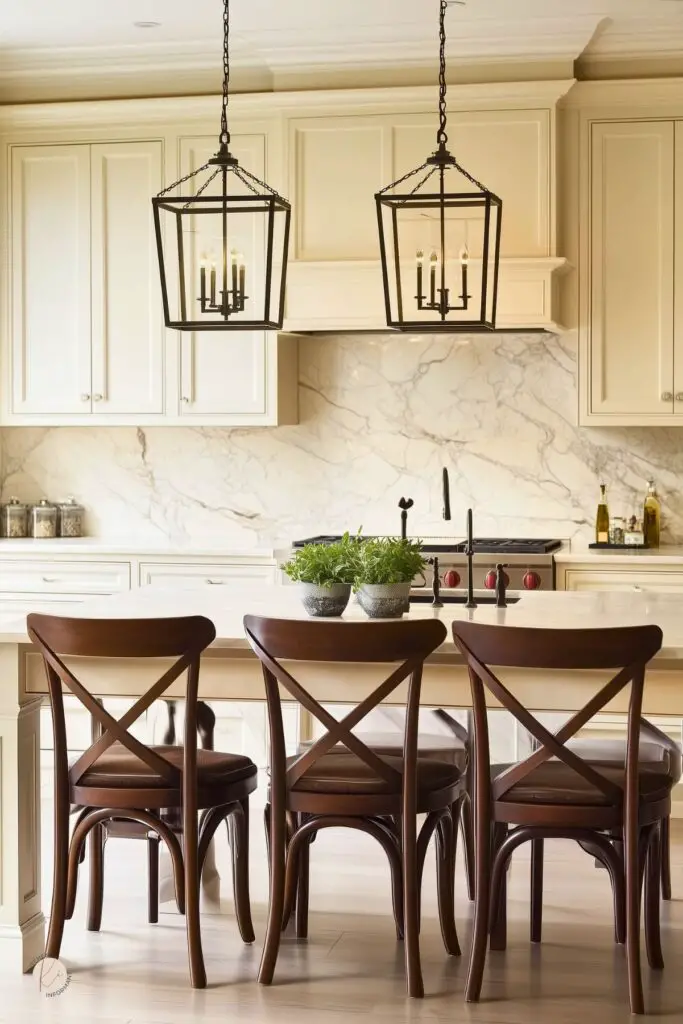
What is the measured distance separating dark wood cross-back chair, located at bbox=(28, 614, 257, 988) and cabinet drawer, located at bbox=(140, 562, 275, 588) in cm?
193

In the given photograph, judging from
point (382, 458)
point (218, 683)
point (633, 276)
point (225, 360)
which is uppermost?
point (633, 276)

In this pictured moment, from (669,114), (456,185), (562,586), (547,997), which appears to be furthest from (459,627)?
(669,114)

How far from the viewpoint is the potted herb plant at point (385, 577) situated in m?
3.39

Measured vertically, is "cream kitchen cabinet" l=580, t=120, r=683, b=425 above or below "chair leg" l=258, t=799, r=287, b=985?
above

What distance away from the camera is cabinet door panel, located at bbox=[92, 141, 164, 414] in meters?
5.54

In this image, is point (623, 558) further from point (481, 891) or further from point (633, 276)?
point (481, 891)

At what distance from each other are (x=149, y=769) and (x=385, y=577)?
76cm

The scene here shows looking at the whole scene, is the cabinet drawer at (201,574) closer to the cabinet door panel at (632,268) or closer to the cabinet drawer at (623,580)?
the cabinet drawer at (623,580)

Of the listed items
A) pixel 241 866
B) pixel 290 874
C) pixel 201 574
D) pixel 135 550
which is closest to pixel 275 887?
pixel 290 874

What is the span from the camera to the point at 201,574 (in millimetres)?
5344

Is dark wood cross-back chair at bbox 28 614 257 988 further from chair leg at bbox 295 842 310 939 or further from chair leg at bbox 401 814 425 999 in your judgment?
chair leg at bbox 401 814 425 999

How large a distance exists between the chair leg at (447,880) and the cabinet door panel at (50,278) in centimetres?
284

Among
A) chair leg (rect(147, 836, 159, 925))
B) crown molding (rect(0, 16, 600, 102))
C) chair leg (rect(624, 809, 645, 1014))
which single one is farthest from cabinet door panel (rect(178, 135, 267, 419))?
chair leg (rect(624, 809, 645, 1014))

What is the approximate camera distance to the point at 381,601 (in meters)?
3.41
